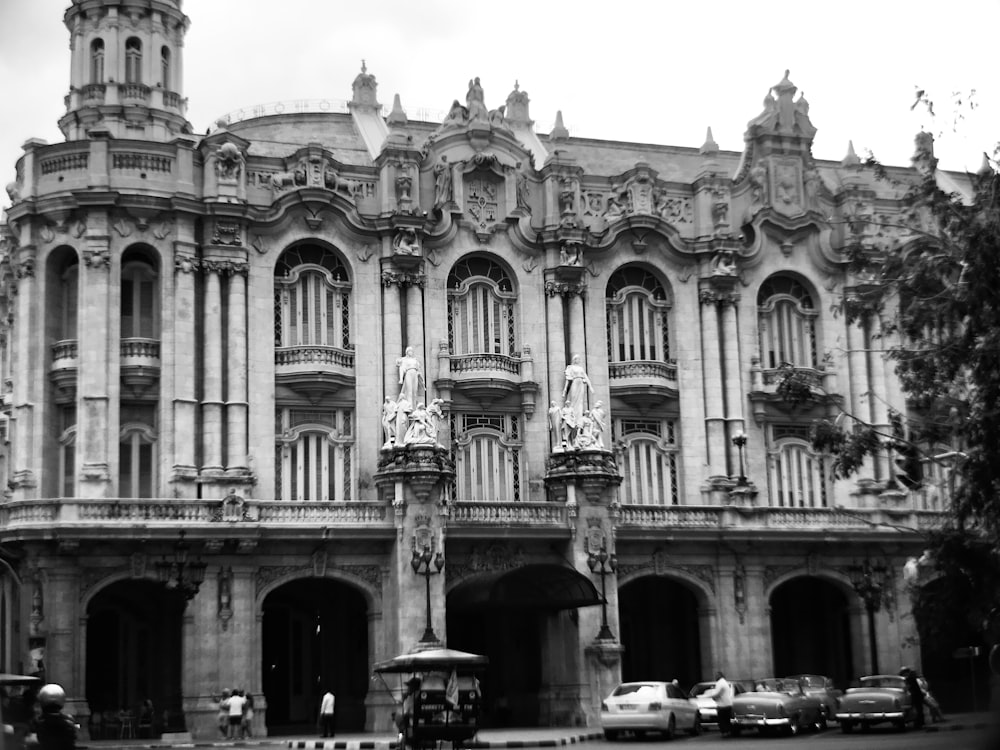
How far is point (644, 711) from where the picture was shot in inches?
1419

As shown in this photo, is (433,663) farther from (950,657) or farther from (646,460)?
(950,657)

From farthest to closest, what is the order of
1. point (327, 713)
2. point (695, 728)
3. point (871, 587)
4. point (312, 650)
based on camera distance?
point (312, 650), point (871, 587), point (327, 713), point (695, 728)

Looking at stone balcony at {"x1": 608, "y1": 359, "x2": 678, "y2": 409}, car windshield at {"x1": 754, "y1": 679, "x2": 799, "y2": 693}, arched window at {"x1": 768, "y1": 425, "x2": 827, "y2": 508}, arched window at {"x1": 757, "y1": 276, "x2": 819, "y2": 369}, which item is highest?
arched window at {"x1": 757, "y1": 276, "x2": 819, "y2": 369}

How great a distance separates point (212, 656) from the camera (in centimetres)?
4150

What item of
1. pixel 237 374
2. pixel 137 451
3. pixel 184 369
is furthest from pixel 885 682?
pixel 137 451

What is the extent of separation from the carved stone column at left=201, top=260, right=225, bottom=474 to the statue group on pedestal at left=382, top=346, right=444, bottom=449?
15.9 feet

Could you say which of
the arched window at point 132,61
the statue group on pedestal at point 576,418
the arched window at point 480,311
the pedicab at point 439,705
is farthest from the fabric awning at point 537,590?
the arched window at point 132,61

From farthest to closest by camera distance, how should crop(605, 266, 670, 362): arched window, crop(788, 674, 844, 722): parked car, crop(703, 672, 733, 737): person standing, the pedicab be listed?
1. crop(605, 266, 670, 362): arched window
2. crop(788, 674, 844, 722): parked car
3. crop(703, 672, 733, 737): person standing
4. the pedicab

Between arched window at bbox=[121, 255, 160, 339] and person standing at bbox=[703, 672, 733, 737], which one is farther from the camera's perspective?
arched window at bbox=[121, 255, 160, 339]

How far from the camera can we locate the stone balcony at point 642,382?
A: 48.9 metres

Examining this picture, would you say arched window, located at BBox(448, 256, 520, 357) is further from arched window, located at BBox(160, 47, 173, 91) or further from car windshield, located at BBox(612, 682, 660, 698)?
car windshield, located at BBox(612, 682, 660, 698)

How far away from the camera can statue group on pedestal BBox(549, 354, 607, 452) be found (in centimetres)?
4591

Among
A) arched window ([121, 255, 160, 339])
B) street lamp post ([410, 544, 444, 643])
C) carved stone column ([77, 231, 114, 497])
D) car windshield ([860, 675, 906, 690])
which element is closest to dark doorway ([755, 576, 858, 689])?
car windshield ([860, 675, 906, 690])

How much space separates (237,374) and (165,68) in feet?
42.1
